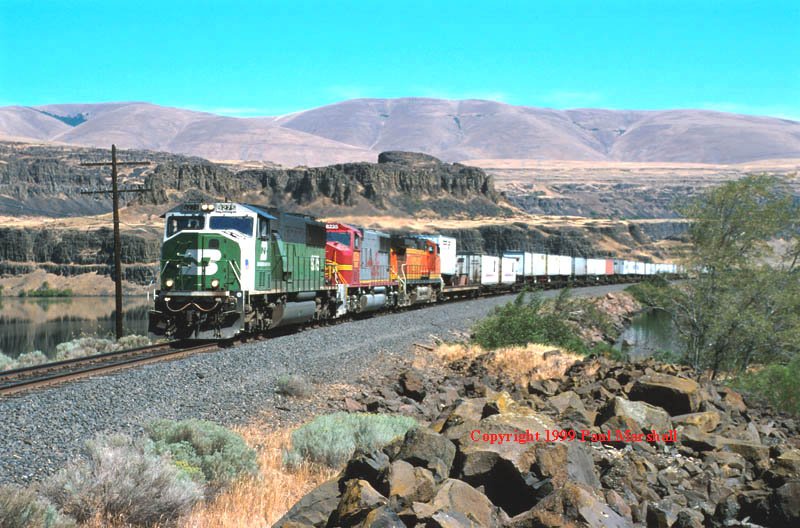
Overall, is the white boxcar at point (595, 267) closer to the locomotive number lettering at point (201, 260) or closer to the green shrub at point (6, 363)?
the locomotive number lettering at point (201, 260)

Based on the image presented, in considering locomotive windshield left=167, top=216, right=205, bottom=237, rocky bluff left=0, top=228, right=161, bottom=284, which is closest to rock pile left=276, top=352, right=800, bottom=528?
locomotive windshield left=167, top=216, right=205, bottom=237

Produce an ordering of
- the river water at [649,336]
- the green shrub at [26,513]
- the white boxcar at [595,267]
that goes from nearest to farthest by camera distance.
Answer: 1. the green shrub at [26,513]
2. the river water at [649,336]
3. the white boxcar at [595,267]

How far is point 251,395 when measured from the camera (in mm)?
12594

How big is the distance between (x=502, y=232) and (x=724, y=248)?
99.1 m

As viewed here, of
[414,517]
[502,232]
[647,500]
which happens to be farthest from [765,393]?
[502,232]

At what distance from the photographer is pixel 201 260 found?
18.6 metres

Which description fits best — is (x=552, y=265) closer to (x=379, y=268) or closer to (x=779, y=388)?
(x=379, y=268)

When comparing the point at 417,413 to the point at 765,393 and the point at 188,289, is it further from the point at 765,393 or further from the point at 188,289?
the point at 765,393

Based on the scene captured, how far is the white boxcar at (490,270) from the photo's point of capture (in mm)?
53094

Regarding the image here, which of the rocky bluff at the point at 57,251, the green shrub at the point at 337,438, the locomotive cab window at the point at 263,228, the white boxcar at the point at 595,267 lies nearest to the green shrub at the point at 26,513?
the green shrub at the point at 337,438

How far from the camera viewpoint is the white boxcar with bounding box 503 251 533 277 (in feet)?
205

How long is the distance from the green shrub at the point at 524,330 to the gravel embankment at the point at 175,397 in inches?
144

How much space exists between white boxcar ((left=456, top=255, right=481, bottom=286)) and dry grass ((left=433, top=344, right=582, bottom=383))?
2996 centimetres

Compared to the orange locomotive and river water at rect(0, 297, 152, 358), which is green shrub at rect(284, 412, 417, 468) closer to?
the orange locomotive
